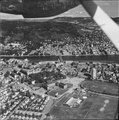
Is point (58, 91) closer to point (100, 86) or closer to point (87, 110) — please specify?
point (100, 86)

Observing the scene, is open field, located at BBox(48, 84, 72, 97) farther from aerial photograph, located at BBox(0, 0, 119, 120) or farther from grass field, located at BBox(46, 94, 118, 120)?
grass field, located at BBox(46, 94, 118, 120)

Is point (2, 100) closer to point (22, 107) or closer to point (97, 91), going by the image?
point (22, 107)

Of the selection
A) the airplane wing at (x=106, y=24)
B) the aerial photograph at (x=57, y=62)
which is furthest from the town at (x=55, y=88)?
the airplane wing at (x=106, y=24)

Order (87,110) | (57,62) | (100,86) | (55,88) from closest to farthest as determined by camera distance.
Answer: (87,110) → (100,86) → (55,88) → (57,62)

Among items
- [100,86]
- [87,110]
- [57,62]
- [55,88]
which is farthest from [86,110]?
[57,62]

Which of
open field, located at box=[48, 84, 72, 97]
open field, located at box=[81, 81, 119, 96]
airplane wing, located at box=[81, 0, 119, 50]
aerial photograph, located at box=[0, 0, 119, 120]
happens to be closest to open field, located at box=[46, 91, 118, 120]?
aerial photograph, located at box=[0, 0, 119, 120]

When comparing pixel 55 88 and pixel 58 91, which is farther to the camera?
pixel 55 88

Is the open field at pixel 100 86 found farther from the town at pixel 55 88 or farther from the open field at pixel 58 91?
the open field at pixel 58 91
